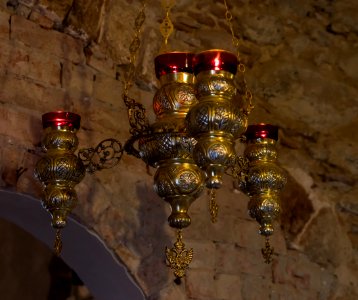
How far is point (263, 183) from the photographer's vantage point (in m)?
1.59

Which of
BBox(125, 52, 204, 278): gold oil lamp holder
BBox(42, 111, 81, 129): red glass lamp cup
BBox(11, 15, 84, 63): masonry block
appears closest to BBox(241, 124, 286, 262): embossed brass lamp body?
BBox(125, 52, 204, 278): gold oil lamp holder

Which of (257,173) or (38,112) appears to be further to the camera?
(38,112)

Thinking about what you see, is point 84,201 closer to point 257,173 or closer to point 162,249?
point 162,249

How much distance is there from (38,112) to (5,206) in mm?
313

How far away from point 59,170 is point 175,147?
32 cm

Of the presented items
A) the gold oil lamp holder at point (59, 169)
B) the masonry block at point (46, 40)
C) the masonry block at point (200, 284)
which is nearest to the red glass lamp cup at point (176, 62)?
the gold oil lamp holder at point (59, 169)

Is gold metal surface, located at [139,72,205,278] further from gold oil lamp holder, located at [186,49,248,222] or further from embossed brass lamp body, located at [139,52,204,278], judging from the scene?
gold oil lamp holder, located at [186,49,248,222]

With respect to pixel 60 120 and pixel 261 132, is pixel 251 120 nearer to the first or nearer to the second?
pixel 261 132

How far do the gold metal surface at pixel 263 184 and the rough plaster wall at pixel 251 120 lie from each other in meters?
0.64

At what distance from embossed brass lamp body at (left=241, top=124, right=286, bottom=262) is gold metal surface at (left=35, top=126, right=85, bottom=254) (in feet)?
1.38

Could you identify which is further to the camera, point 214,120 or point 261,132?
Result: point 261,132

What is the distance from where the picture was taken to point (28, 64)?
6.80ft

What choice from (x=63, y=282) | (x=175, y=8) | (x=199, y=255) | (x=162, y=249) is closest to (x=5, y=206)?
(x=162, y=249)

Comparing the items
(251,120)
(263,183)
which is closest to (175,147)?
(263,183)
